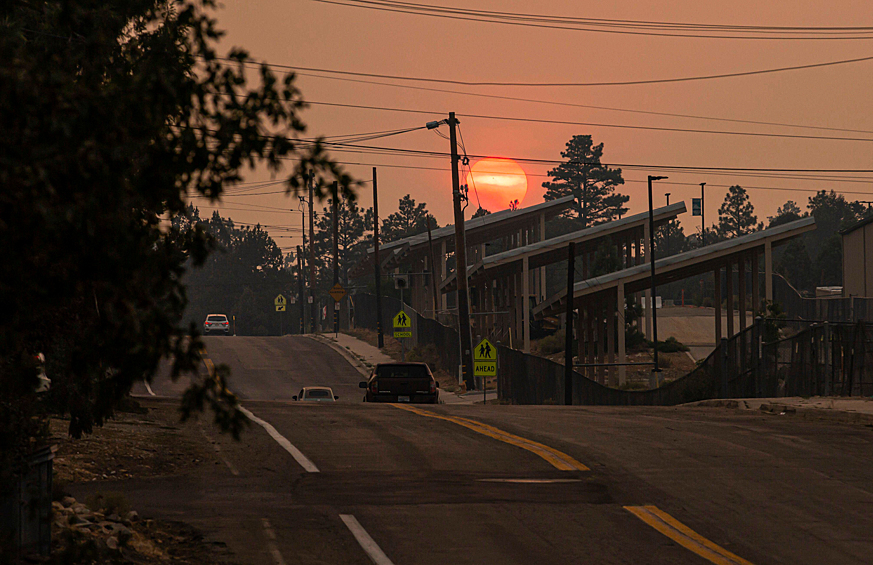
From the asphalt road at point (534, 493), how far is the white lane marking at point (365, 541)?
30 millimetres

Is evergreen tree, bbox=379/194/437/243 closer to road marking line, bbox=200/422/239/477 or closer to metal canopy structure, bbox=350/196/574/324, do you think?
metal canopy structure, bbox=350/196/574/324

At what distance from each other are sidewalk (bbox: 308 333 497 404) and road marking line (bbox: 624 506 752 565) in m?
27.4

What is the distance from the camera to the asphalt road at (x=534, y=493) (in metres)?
8.89

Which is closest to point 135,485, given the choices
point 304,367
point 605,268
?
point 304,367

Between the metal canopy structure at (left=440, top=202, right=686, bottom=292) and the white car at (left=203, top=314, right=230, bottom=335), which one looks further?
the white car at (left=203, top=314, right=230, bottom=335)

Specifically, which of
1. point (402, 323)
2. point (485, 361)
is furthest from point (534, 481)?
point (402, 323)

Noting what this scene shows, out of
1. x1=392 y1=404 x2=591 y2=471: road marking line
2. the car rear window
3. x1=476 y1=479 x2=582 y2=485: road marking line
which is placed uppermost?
the car rear window

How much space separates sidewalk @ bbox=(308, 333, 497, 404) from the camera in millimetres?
39656

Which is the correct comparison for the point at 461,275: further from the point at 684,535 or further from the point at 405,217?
the point at 405,217

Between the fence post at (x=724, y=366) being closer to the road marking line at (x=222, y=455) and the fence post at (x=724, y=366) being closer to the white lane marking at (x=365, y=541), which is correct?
the road marking line at (x=222, y=455)

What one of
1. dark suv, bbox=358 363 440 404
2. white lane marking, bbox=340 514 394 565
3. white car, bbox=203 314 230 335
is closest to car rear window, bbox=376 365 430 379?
dark suv, bbox=358 363 440 404

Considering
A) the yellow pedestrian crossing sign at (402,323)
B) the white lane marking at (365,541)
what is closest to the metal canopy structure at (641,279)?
the yellow pedestrian crossing sign at (402,323)

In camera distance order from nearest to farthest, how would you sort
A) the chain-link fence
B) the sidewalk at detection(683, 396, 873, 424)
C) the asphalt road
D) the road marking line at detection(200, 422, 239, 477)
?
the asphalt road
the road marking line at detection(200, 422, 239, 477)
the sidewalk at detection(683, 396, 873, 424)
the chain-link fence

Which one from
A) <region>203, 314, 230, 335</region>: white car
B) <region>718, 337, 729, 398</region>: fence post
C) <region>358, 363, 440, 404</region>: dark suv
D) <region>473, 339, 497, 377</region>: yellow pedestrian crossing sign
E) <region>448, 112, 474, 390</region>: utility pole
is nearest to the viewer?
<region>718, 337, 729, 398</region>: fence post
